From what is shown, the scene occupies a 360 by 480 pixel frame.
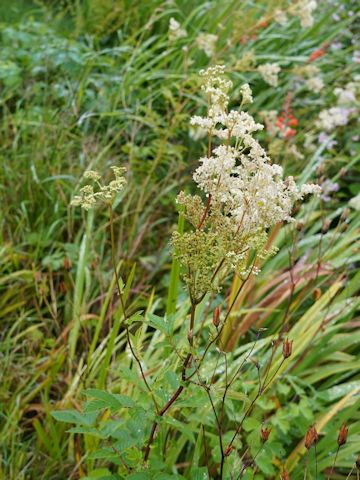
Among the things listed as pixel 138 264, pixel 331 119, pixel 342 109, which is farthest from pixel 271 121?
pixel 138 264

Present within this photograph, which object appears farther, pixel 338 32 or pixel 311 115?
pixel 338 32

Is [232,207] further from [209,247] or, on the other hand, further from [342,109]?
[342,109]

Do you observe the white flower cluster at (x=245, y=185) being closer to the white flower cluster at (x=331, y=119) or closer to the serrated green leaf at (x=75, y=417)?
the serrated green leaf at (x=75, y=417)

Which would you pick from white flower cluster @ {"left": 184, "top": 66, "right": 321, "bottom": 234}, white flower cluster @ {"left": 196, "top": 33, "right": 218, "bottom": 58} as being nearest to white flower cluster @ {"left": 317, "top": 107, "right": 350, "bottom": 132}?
white flower cluster @ {"left": 196, "top": 33, "right": 218, "bottom": 58}

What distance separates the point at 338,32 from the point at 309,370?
3411mm

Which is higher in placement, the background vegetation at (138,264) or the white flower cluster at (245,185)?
the white flower cluster at (245,185)

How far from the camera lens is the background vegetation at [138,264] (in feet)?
5.20

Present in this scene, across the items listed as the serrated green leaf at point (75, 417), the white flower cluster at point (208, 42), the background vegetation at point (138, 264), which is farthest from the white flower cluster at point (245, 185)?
the white flower cluster at point (208, 42)

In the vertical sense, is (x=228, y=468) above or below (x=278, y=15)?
below

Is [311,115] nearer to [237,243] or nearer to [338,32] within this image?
[338,32]

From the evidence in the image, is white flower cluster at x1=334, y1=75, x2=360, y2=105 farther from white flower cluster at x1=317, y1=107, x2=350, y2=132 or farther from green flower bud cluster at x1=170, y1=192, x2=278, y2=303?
green flower bud cluster at x1=170, y1=192, x2=278, y2=303

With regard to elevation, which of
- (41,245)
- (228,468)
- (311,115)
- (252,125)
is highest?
(252,125)

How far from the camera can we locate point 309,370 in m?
1.83

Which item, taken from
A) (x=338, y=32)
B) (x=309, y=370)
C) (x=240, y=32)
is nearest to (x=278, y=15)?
(x=240, y=32)
